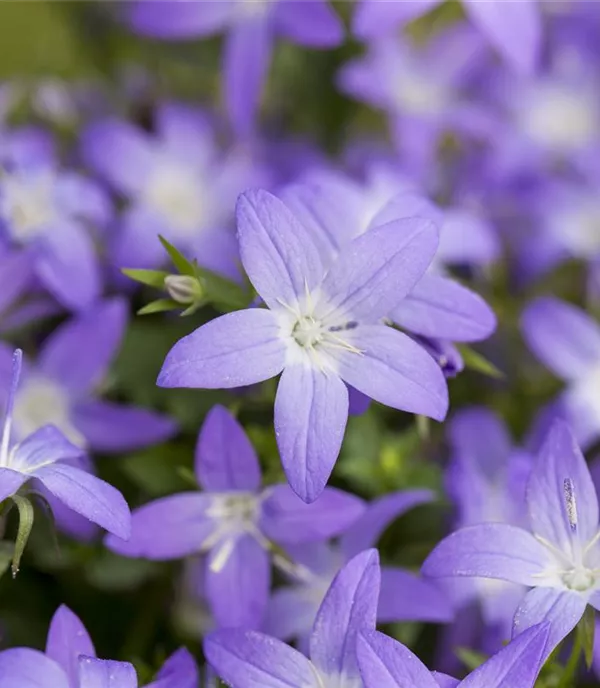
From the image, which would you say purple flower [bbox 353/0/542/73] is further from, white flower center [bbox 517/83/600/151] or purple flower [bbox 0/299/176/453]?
purple flower [bbox 0/299/176/453]

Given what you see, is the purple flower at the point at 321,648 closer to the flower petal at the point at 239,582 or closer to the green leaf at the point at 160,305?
the flower petal at the point at 239,582

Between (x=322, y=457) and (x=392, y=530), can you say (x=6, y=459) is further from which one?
(x=392, y=530)

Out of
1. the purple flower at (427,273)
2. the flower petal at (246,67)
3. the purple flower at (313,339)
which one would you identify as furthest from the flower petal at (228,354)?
the flower petal at (246,67)

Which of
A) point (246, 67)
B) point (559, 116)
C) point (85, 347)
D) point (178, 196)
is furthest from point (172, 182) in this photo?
point (559, 116)

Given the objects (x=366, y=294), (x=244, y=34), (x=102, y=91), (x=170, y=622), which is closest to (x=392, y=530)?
(x=170, y=622)

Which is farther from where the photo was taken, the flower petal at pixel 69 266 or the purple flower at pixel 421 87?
the purple flower at pixel 421 87
